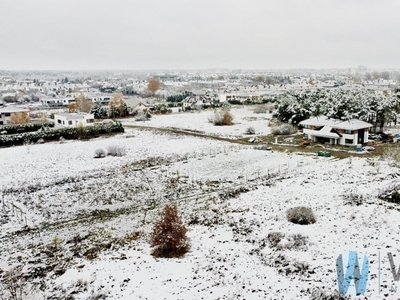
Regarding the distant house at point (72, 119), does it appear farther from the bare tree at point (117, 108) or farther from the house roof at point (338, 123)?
the house roof at point (338, 123)

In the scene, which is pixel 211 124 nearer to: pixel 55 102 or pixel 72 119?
pixel 72 119

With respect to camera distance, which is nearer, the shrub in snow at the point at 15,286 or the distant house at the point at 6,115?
the shrub in snow at the point at 15,286

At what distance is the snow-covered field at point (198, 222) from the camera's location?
41.5 feet

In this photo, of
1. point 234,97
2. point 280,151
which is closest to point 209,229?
point 280,151

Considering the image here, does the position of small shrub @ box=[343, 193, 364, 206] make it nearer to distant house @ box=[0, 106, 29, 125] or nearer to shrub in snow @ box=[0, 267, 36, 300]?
shrub in snow @ box=[0, 267, 36, 300]

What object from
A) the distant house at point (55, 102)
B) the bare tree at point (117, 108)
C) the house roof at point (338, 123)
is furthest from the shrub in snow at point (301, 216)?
the distant house at point (55, 102)

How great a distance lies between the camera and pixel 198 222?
60.7 feet

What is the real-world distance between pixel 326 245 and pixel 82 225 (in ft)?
38.7

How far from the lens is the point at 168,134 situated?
44875mm

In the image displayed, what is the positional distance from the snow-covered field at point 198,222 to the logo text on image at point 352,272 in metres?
0.26

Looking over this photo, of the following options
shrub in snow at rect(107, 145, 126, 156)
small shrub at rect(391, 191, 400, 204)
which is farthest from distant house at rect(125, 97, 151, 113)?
small shrub at rect(391, 191, 400, 204)

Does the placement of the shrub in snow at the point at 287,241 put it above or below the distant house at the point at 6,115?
below

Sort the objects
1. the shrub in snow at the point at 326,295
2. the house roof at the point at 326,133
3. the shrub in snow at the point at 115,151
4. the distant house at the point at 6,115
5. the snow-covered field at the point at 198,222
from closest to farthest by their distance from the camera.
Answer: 1. the shrub in snow at the point at 326,295
2. the snow-covered field at the point at 198,222
3. the shrub in snow at the point at 115,151
4. the house roof at the point at 326,133
5. the distant house at the point at 6,115

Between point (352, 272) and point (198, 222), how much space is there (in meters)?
7.92
